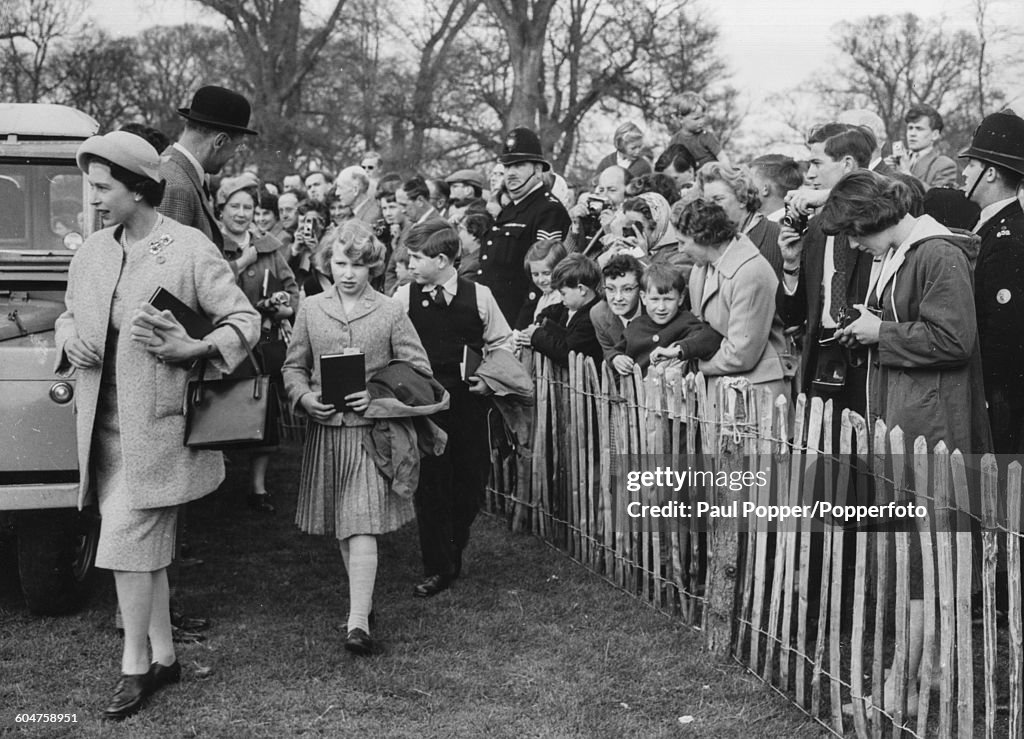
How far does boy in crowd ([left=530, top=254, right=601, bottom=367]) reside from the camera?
6590 millimetres

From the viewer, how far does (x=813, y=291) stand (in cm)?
526

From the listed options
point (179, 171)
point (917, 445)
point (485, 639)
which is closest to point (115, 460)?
point (179, 171)

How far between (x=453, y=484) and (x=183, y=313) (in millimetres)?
2251

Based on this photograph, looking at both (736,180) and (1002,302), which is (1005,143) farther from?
(736,180)

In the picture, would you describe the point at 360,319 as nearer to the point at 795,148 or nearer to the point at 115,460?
the point at 115,460

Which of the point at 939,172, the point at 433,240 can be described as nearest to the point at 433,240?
the point at 433,240

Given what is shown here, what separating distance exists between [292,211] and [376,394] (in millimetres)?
6860

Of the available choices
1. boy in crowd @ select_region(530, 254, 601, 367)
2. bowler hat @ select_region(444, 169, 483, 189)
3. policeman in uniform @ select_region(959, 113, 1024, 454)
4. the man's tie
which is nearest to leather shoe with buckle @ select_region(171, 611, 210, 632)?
boy in crowd @ select_region(530, 254, 601, 367)

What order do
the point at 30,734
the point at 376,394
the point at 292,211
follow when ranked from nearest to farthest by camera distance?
the point at 30,734 < the point at 376,394 < the point at 292,211

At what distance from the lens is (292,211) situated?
1174 cm

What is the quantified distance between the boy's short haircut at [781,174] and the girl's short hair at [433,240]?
6.36 ft

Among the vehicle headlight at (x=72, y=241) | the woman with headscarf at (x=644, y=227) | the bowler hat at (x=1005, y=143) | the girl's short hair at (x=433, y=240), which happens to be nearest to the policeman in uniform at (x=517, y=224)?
the woman with headscarf at (x=644, y=227)

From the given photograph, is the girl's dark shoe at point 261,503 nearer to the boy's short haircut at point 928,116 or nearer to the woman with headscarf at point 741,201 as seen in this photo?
the woman with headscarf at point 741,201

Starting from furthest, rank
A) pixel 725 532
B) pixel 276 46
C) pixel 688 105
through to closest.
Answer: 1. pixel 276 46
2. pixel 688 105
3. pixel 725 532
